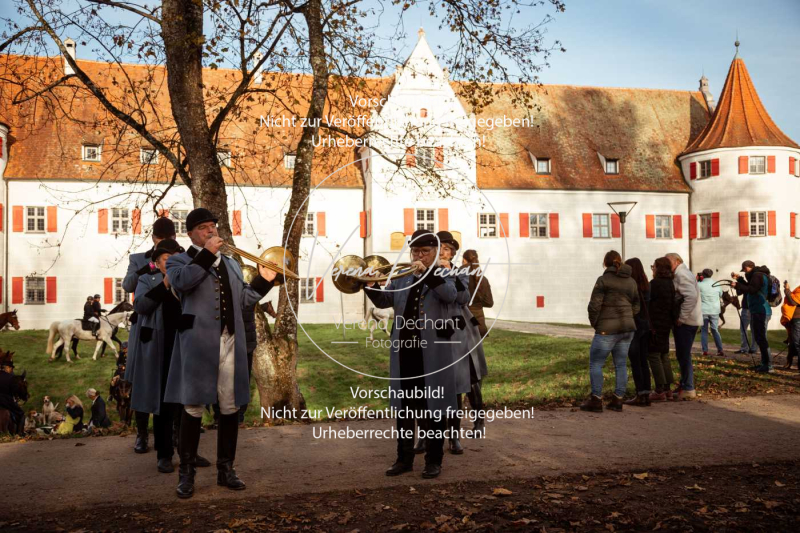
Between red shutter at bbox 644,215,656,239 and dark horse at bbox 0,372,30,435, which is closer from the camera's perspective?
dark horse at bbox 0,372,30,435

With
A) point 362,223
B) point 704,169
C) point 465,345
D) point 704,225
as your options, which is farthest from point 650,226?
point 465,345

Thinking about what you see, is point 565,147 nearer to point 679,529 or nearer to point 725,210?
point 725,210

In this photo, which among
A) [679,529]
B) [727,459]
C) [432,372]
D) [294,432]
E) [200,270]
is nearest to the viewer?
[679,529]

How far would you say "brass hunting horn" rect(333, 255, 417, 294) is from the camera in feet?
19.9

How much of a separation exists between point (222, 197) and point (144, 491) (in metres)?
5.36

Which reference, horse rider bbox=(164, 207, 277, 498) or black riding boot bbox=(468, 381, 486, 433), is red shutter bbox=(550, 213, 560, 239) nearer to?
black riding boot bbox=(468, 381, 486, 433)

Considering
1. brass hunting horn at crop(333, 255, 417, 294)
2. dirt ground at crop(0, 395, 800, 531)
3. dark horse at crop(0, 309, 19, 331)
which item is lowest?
dirt ground at crop(0, 395, 800, 531)

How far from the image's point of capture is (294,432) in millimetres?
8047

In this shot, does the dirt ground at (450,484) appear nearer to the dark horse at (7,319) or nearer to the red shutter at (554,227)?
the dark horse at (7,319)

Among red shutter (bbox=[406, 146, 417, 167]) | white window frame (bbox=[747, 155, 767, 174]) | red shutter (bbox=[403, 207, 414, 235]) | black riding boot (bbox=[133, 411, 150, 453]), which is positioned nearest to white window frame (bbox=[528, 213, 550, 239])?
red shutter (bbox=[403, 207, 414, 235])

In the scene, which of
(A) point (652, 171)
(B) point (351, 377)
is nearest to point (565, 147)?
(A) point (652, 171)

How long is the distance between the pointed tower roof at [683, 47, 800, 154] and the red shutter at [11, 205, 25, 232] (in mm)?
35703

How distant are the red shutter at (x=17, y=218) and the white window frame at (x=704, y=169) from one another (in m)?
35.8

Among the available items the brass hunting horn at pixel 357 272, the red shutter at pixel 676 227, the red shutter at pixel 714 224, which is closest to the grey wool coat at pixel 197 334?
the brass hunting horn at pixel 357 272
